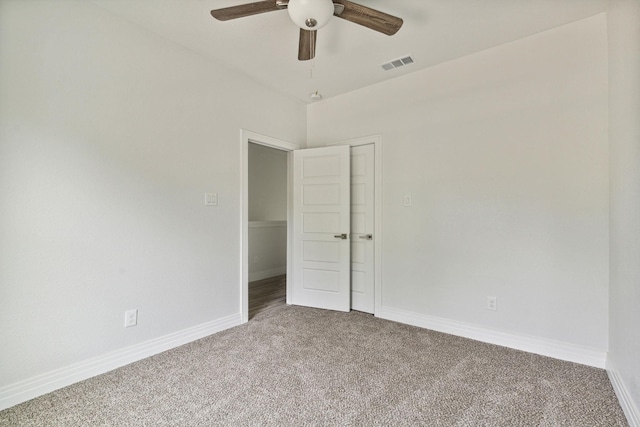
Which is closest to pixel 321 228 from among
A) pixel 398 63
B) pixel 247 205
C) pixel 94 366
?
pixel 247 205

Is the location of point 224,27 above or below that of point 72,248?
above

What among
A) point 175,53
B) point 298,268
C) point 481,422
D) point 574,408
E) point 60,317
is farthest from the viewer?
point 298,268

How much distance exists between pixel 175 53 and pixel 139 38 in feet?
0.96

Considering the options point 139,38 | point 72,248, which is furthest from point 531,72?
point 72,248

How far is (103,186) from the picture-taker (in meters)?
2.17

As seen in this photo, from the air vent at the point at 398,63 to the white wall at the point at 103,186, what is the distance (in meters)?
1.62

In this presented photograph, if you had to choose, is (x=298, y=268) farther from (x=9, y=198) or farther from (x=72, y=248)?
(x=9, y=198)

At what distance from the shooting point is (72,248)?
2.03m

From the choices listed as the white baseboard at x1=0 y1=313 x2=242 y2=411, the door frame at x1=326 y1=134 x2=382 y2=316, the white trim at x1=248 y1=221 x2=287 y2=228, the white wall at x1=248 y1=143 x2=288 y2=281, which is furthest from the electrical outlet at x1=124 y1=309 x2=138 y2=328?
the white wall at x1=248 y1=143 x2=288 y2=281

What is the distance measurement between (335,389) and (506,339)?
5.45ft

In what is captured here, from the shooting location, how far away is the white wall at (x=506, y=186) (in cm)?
227

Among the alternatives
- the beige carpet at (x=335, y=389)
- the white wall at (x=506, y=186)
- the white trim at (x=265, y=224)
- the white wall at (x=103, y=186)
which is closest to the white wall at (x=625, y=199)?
the white wall at (x=506, y=186)

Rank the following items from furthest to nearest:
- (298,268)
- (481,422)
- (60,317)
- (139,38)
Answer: (298,268) < (139,38) < (60,317) < (481,422)

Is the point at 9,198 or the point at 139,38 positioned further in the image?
the point at 139,38
